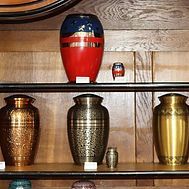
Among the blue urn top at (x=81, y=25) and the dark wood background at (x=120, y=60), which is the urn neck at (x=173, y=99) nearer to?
the dark wood background at (x=120, y=60)

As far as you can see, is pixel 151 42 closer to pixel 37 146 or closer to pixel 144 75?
pixel 144 75

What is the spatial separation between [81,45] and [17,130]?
0.33m

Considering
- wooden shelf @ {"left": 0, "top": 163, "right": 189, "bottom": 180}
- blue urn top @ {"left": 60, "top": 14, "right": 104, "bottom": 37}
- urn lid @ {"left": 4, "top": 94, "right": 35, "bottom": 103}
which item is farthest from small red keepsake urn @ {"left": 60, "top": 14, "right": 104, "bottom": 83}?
wooden shelf @ {"left": 0, "top": 163, "right": 189, "bottom": 180}

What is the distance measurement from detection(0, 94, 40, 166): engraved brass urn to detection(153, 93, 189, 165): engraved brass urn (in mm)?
401

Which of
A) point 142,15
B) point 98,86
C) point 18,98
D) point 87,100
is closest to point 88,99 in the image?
point 87,100

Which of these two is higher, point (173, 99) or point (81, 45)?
point (81, 45)

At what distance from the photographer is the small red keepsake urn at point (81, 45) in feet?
4.99

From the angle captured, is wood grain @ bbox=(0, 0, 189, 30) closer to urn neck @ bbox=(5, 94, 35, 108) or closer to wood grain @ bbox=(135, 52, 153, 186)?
wood grain @ bbox=(135, 52, 153, 186)

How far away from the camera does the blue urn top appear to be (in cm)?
152

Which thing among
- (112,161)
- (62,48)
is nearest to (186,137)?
(112,161)

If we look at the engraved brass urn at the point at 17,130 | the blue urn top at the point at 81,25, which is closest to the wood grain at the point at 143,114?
the blue urn top at the point at 81,25

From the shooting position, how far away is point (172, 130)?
1.52 metres

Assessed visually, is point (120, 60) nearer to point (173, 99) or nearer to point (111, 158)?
point (173, 99)

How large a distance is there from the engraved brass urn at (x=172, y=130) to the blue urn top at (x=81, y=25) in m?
0.30
